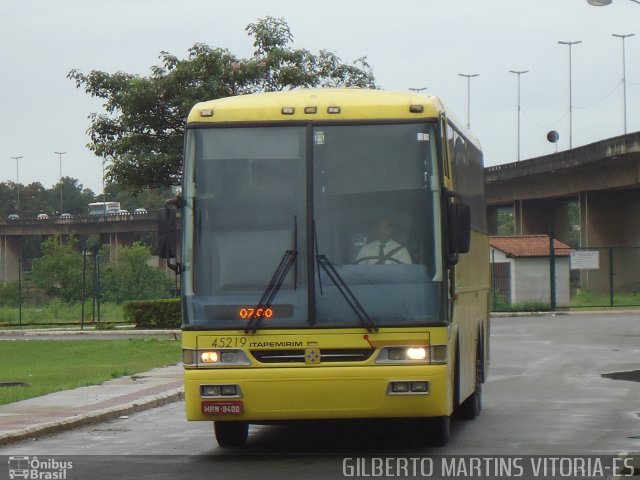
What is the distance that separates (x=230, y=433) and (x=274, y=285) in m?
1.95

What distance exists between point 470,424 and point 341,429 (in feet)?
4.77

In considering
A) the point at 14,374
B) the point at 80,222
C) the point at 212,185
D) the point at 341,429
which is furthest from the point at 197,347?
the point at 80,222

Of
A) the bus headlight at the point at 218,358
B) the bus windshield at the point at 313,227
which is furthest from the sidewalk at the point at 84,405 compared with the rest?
the bus windshield at the point at 313,227

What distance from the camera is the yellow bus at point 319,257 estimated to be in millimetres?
12203

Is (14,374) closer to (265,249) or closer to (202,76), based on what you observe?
(265,249)

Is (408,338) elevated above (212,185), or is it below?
below

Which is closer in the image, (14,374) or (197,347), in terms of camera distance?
(197,347)

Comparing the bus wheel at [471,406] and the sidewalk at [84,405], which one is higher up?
the bus wheel at [471,406]

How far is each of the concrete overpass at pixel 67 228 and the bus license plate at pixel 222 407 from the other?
114m

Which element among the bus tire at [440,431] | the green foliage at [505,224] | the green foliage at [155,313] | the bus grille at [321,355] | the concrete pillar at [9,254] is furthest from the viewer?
the green foliage at [505,224]

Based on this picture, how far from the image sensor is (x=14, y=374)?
83.2 ft

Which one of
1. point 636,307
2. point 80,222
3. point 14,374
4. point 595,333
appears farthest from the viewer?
point 80,222

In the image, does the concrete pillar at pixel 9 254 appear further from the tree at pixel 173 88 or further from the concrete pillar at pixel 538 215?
the tree at pixel 173 88

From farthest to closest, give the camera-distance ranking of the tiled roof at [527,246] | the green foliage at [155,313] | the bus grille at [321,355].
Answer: the tiled roof at [527,246] < the green foliage at [155,313] < the bus grille at [321,355]
